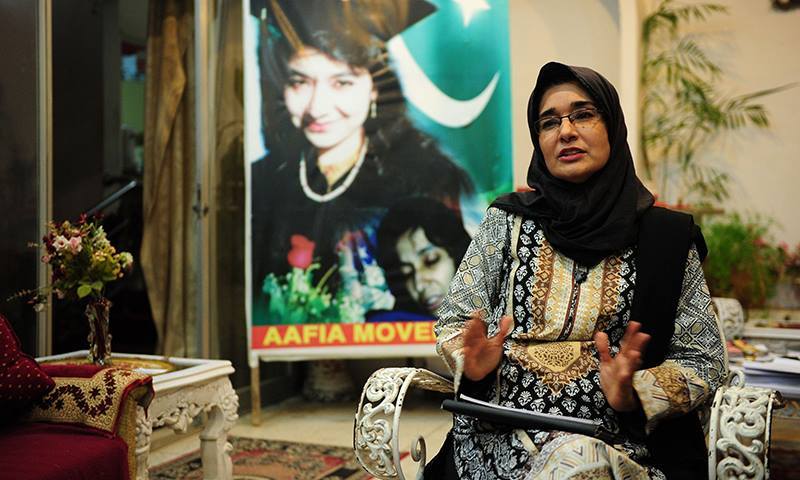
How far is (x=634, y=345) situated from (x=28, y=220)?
7.86ft

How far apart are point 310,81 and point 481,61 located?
0.86 m

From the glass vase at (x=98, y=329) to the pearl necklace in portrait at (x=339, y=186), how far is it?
1.50 metres

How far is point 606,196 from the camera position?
168 centimetres

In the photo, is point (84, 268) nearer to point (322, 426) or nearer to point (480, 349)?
point (480, 349)

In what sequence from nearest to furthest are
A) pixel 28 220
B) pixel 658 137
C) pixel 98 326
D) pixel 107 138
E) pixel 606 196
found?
pixel 606 196 → pixel 98 326 → pixel 28 220 → pixel 107 138 → pixel 658 137

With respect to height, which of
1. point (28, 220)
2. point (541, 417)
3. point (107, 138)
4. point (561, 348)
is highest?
point (107, 138)

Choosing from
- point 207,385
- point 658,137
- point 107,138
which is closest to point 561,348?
point 207,385

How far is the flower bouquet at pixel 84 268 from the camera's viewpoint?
2289 mm

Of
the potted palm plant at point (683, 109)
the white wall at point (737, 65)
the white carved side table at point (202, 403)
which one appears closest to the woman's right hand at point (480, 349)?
the white carved side table at point (202, 403)

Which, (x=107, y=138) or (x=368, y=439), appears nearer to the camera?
(x=368, y=439)

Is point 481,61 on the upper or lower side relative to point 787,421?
upper

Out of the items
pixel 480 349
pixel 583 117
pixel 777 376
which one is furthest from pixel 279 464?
pixel 583 117

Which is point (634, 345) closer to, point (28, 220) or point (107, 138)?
point (28, 220)

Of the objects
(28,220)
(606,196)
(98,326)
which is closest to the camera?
(606,196)
